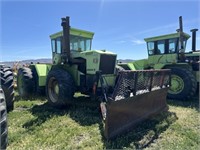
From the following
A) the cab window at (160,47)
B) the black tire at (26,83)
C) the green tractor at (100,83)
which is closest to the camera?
the green tractor at (100,83)

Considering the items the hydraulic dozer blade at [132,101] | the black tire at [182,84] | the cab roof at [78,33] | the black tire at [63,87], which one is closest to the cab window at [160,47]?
the black tire at [182,84]

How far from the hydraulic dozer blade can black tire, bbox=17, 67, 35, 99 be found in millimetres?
4886

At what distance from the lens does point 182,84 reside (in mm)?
7945

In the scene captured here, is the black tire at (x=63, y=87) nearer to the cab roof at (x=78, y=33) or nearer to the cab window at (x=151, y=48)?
the cab roof at (x=78, y=33)

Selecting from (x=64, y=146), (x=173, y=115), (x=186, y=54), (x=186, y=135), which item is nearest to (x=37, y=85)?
(x=64, y=146)

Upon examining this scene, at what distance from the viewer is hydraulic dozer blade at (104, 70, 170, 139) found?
4008mm

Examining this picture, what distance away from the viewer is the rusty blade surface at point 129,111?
394 centimetres

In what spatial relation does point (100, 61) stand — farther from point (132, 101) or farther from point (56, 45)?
point (56, 45)

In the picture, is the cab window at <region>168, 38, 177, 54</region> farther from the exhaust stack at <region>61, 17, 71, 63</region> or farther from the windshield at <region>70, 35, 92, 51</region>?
the exhaust stack at <region>61, 17, 71, 63</region>

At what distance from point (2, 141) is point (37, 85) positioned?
5291mm

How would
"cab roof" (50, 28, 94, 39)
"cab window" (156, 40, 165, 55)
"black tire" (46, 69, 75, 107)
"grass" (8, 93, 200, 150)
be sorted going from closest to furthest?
"grass" (8, 93, 200, 150) → "black tire" (46, 69, 75, 107) → "cab roof" (50, 28, 94, 39) → "cab window" (156, 40, 165, 55)

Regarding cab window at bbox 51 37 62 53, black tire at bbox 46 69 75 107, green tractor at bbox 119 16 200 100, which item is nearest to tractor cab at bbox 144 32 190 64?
green tractor at bbox 119 16 200 100

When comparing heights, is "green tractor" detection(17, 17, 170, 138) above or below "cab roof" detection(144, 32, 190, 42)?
below

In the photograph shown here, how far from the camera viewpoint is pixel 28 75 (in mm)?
8016
